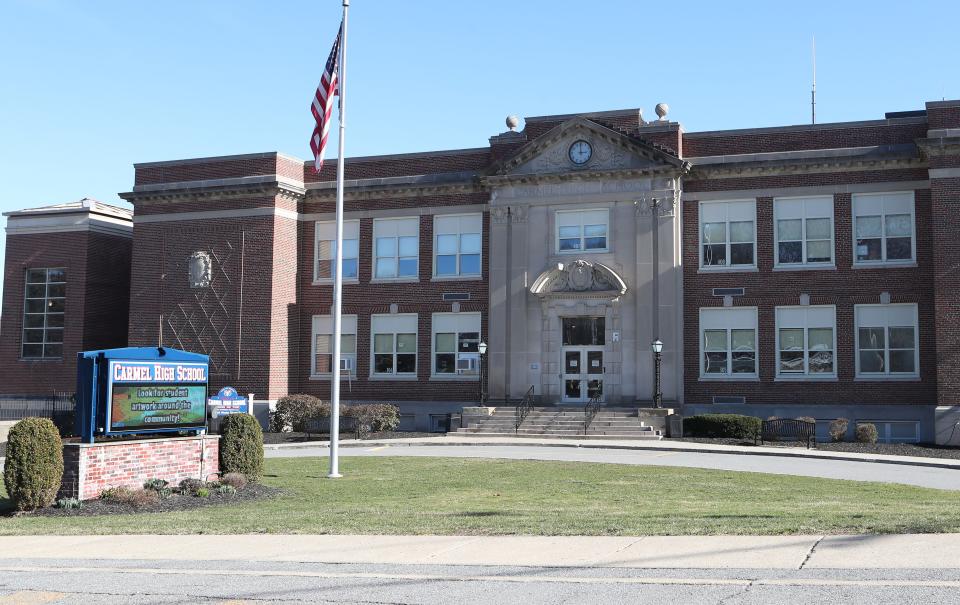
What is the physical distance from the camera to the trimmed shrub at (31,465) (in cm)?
1606

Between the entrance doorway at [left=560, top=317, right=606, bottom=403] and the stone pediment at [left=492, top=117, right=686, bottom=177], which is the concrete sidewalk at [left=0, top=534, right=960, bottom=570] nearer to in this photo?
the entrance doorway at [left=560, top=317, right=606, bottom=403]

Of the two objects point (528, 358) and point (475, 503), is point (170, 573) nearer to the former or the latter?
→ point (475, 503)

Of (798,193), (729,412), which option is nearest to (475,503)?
(729,412)

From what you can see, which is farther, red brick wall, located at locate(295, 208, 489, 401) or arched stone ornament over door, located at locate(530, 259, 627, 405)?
red brick wall, located at locate(295, 208, 489, 401)

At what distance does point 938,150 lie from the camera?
33.2 meters

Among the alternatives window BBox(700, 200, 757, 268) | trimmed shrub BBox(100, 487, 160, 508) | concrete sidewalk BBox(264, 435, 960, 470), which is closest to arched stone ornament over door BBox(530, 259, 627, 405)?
window BBox(700, 200, 757, 268)

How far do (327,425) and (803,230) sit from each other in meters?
17.5

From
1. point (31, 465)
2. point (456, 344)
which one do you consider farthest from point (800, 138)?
point (31, 465)

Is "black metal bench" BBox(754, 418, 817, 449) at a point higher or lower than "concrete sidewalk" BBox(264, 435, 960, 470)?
higher

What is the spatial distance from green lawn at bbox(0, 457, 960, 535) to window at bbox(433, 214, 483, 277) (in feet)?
58.4

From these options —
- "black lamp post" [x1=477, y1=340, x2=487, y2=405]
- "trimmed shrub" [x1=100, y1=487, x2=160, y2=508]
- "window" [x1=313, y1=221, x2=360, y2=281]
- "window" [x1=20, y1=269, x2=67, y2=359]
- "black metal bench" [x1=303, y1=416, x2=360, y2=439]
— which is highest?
"window" [x1=313, y1=221, x2=360, y2=281]

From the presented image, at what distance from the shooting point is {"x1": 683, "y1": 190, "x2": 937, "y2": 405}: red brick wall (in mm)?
34500

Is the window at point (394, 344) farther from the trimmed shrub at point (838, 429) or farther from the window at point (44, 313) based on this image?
the trimmed shrub at point (838, 429)

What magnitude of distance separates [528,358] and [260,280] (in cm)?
1073
